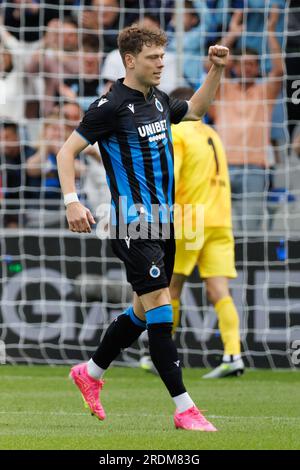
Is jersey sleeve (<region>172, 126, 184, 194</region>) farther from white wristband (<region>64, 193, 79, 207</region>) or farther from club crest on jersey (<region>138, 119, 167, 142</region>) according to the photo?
white wristband (<region>64, 193, 79, 207</region>)

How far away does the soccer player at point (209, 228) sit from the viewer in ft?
29.8

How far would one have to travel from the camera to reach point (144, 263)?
5.67 metres

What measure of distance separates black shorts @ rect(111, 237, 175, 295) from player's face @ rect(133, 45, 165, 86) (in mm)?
871

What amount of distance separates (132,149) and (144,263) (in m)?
0.63

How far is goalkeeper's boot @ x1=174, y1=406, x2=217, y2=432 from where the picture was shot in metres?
5.50

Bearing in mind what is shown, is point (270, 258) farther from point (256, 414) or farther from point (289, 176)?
point (256, 414)

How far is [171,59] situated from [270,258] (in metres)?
2.77

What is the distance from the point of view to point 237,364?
905 centimetres

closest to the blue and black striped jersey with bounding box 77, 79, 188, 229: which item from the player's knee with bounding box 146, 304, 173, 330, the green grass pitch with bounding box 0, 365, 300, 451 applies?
the player's knee with bounding box 146, 304, 173, 330

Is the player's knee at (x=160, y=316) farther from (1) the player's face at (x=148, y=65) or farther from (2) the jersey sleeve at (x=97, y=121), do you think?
(1) the player's face at (x=148, y=65)

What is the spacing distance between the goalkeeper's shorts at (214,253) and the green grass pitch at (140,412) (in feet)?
2.94

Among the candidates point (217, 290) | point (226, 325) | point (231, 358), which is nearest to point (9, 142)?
point (217, 290)

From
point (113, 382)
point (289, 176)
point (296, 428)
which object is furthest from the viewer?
point (289, 176)

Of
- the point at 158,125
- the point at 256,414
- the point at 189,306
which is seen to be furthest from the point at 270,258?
Result: the point at 158,125
